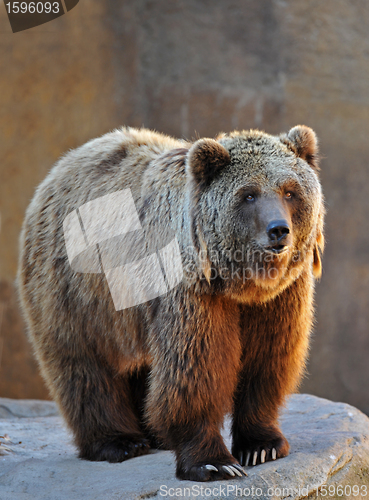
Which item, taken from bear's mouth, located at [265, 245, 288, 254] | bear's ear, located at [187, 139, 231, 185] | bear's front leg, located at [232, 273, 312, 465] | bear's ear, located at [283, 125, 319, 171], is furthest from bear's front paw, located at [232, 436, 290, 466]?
bear's ear, located at [283, 125, 319, 171]

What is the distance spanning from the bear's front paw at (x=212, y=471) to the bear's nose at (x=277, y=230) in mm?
1394

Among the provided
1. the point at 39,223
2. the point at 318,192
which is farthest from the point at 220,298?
the point at 39,223

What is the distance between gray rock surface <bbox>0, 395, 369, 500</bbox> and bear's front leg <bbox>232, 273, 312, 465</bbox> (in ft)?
0.63

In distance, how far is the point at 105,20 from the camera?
30.3ft

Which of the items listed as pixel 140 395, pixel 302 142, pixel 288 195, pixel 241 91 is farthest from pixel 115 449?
pixel 241 91

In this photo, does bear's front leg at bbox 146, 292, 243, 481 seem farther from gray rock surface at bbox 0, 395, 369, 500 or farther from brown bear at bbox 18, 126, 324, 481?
gray rock surface at bbox 0, 395, 369, 500

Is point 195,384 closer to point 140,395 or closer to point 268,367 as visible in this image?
point 268,367

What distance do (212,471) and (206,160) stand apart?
1879 mm

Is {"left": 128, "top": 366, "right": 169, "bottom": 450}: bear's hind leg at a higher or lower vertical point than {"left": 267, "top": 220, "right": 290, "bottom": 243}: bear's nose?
lower

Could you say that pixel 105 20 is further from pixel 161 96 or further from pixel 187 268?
pixel 187 268

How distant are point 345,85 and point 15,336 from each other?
628 cm

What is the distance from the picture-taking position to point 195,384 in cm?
364

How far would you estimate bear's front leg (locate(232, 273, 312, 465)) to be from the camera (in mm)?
3939

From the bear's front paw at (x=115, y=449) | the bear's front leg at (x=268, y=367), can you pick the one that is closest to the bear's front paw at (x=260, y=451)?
the bear's front leg at (x=268, y=367)
